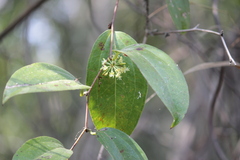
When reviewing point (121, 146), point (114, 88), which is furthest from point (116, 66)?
point (121, 146)

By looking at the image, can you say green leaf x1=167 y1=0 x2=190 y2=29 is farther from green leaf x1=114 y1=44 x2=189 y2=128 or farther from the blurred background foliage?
the blurred background foliage

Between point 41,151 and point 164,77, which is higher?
point 164,77

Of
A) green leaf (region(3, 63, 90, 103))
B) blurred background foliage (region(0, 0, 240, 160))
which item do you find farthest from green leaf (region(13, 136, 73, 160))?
blurred background foliage (region(0, 0, 240, 160))

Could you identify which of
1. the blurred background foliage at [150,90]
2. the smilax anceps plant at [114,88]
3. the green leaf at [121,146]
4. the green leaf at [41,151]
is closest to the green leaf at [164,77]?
the smilax anceps plant at [114,88]

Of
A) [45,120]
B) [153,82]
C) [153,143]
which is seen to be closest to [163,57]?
[153,82]

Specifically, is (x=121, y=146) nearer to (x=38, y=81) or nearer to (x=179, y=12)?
(x=38, y=81)

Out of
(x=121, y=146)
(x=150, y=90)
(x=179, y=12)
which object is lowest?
(x=150, y=90)

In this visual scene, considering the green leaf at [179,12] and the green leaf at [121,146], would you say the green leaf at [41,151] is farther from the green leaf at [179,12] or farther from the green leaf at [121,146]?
the green leaf at [179,12]
